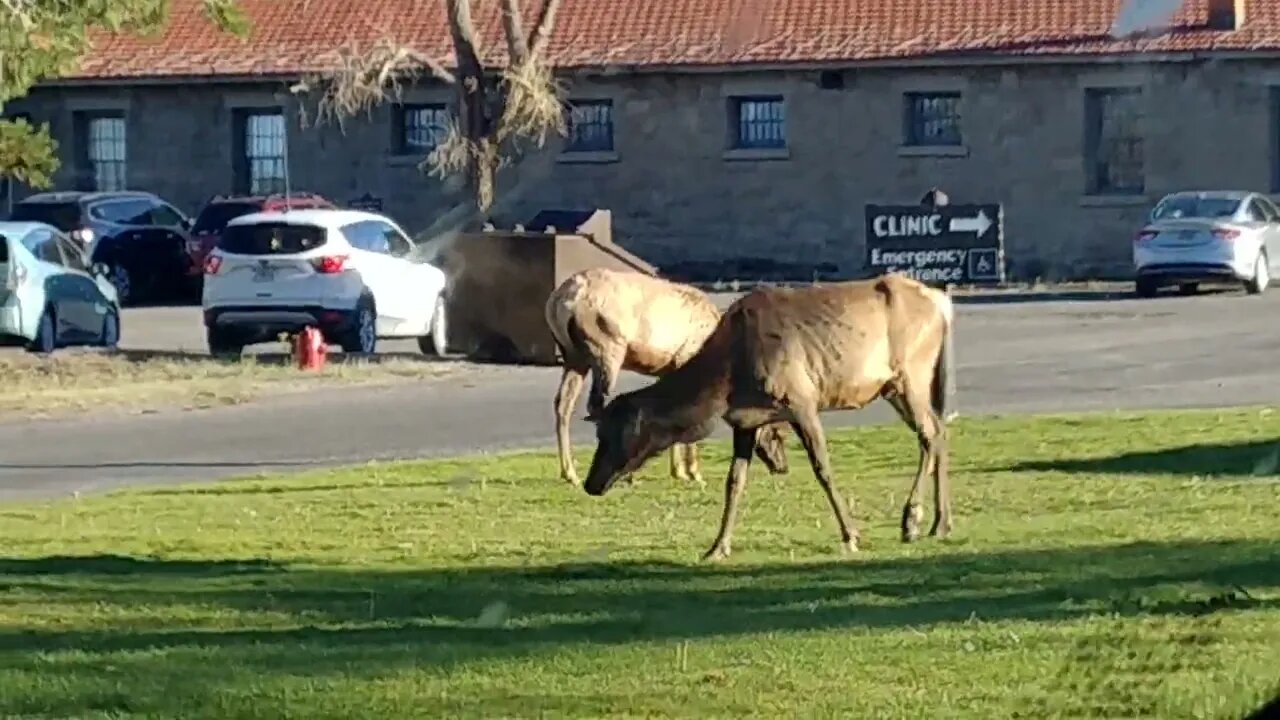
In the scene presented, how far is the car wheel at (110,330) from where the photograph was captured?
33.6m

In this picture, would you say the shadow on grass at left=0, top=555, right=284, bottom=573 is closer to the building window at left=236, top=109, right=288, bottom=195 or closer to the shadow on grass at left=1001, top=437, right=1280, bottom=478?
the shadow on grass at left=1001, top=437, right=1280, bottom=478

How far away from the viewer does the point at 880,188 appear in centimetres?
4988

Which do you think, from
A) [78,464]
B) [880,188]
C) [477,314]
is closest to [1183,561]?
[78,464]

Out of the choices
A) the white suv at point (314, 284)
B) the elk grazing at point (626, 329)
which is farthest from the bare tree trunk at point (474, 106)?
the elk grazing at point (626, 329)

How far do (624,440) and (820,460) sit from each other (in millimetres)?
1086

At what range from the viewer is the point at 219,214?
46844 millimetres

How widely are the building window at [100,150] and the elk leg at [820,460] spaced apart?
43943mm

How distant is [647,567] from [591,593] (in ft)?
3.31

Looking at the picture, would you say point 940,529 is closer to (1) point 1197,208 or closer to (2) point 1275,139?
(1) point 1197,208

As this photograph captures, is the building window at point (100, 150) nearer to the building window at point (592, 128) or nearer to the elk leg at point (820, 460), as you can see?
the building window at point (592, 128)

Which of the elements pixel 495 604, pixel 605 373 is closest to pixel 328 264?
pixel 605 373

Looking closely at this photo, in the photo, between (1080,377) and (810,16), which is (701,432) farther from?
(810,16)

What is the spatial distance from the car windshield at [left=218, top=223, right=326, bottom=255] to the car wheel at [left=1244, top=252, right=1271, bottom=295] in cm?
1756

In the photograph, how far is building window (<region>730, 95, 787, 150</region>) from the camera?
2024 inches
